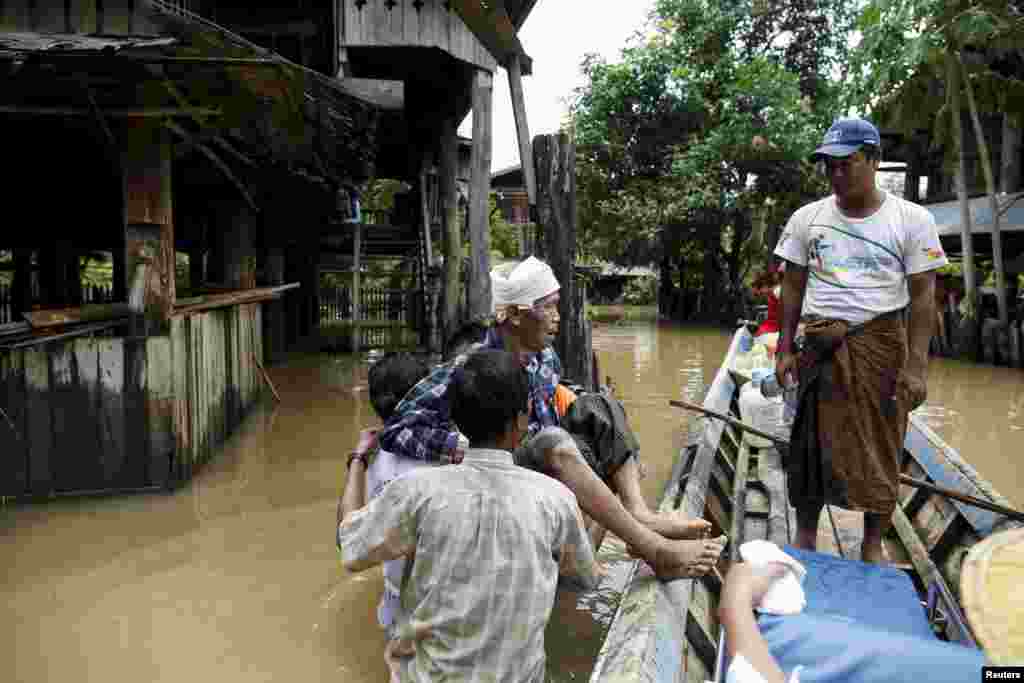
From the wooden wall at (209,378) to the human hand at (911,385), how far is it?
455 cm

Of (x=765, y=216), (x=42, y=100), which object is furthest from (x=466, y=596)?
(x=765, y=216)

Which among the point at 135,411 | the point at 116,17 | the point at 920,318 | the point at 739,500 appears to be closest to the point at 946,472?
the point at 739,500

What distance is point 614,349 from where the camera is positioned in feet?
55.8

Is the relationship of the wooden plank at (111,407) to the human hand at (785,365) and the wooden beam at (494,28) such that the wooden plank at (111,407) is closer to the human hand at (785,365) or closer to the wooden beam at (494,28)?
the wooden beam at (494,28)

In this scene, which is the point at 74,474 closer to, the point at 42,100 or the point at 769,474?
the point at 42,100

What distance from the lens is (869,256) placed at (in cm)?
308

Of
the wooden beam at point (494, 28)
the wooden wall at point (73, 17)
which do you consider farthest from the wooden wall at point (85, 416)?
the wooden beam at point (494, 28)

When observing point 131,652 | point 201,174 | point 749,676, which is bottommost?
point 131,652

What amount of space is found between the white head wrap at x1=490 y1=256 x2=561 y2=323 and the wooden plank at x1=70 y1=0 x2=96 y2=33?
537 cm

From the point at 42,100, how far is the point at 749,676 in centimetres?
606

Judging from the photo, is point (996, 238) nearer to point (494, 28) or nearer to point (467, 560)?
point (494, 28)

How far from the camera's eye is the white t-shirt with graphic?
302 cm

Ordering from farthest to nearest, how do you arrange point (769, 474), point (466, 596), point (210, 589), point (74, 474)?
1. point (74, 474)
2. point (769, 474)
3. point (210, 589)
4. point (466, 596)

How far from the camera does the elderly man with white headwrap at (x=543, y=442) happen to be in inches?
97.7
